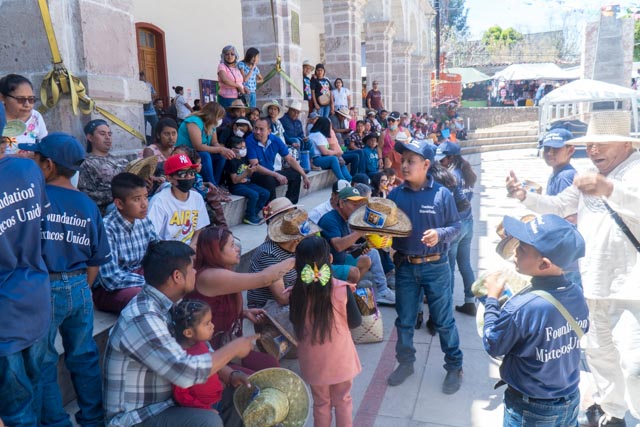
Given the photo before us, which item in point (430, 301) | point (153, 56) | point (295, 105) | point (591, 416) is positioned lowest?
point (591, 416)

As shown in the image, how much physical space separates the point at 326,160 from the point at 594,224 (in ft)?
20.6

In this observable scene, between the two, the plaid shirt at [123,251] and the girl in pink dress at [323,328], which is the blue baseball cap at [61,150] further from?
the girl in pink dress at [323,328]

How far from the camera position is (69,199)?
2.77 m

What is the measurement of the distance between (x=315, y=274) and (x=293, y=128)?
607 centimetres

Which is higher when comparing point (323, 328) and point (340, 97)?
point (340, 97)

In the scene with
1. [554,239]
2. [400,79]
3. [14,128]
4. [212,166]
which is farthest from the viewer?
[400,79]

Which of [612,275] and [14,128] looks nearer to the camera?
Answer: [612,275]

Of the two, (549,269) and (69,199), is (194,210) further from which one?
(549,269)

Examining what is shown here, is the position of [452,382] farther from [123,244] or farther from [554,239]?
[123,244]

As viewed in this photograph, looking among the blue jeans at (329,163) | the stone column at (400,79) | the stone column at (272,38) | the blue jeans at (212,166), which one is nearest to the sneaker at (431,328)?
the blue jeans at (212,166)

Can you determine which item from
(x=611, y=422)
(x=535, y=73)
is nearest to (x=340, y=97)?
(x=611, y=422)

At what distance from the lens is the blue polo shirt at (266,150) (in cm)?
673

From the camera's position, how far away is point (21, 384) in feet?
7.75

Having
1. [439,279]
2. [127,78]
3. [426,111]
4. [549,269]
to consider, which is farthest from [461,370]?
[426,111]
